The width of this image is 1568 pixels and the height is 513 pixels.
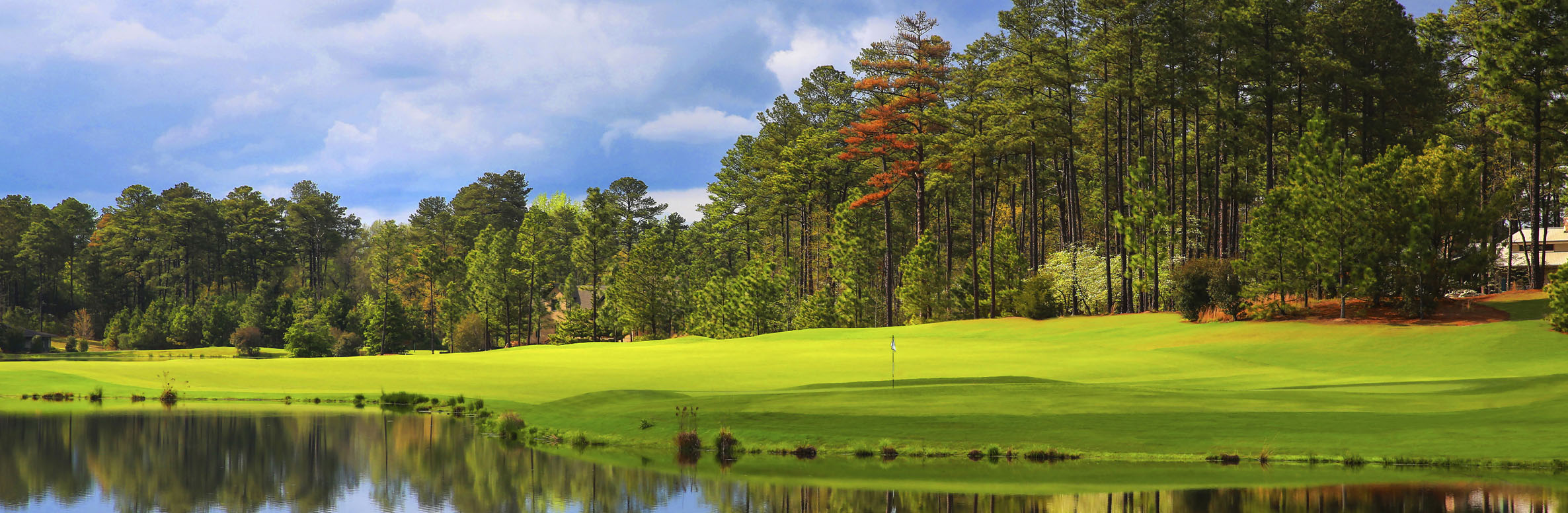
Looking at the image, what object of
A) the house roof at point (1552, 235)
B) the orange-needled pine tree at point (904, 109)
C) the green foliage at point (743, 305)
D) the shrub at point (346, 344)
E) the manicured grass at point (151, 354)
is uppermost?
the orange-needled pine tree at point (904, 109)

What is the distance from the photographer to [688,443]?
2625 centimetres

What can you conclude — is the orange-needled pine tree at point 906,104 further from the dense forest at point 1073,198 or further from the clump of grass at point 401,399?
the clump of grass at point 401,399

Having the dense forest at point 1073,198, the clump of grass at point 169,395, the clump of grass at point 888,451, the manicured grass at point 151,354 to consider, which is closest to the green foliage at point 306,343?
the dense forest at point 1073,198

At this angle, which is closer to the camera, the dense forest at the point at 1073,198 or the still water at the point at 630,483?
the still water at the point at 630,483

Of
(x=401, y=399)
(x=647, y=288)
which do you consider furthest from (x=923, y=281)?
(x=401, y=399)

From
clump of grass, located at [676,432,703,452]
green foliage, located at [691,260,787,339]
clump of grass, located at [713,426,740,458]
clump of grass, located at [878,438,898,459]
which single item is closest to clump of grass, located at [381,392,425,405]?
clump of grass, located at [676,432,703,452]

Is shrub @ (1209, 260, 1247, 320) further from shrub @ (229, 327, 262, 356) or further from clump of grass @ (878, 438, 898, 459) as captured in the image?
shrub @ (229, 327, 262, 356)

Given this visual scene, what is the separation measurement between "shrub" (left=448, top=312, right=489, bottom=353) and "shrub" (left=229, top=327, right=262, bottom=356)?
74.7ft

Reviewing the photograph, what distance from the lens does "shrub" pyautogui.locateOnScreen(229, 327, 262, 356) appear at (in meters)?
113

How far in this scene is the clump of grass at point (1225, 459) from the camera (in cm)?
2288

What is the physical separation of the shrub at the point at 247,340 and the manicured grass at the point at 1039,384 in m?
56.6

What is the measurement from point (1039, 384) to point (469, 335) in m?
82.8

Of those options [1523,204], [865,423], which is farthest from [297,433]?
[1523,204]

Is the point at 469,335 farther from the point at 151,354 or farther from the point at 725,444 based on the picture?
the point at 725,444
